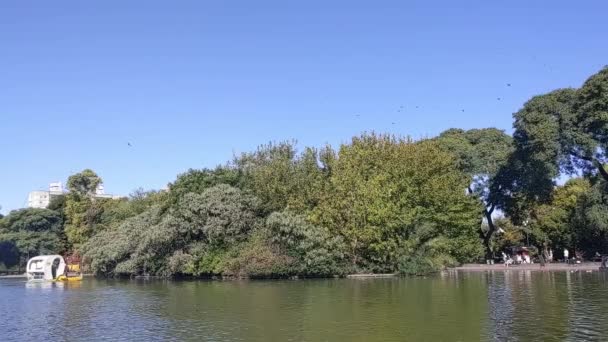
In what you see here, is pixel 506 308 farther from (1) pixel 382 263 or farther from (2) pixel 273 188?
(2) pixel 273 188

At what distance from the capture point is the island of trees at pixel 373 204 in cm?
4838

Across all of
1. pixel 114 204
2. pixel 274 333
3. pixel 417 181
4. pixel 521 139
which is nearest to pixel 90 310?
pixel 274 333

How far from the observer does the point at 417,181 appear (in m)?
51.9

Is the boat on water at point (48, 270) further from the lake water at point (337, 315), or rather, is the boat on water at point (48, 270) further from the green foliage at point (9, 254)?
the green foliage at point (9, 254)

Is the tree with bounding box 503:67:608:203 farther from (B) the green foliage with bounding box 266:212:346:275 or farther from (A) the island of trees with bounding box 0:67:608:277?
→ (B) the green foliage with bounding box 266:212:346:275

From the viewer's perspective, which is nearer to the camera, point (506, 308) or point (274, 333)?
point (274, 333)

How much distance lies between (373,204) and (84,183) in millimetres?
61256

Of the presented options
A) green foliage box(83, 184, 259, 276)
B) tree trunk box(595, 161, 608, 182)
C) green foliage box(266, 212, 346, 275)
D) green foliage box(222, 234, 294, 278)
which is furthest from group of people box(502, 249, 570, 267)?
green foliage box(83, 184, 259, 276)

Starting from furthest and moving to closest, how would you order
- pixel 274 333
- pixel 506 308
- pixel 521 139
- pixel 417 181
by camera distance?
pixel 521 139 < pixel 417 181 < pixel 506 308 < pixel 274 333

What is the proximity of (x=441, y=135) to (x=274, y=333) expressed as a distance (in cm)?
5741

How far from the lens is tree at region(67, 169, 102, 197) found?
Result: 92.5 meters

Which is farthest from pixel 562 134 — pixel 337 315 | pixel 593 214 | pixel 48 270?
pixel 48 270

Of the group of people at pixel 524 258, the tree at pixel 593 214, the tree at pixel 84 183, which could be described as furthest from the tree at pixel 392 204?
the tree at pixel 84 183

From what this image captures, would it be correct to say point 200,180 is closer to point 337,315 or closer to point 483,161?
point 483,161
